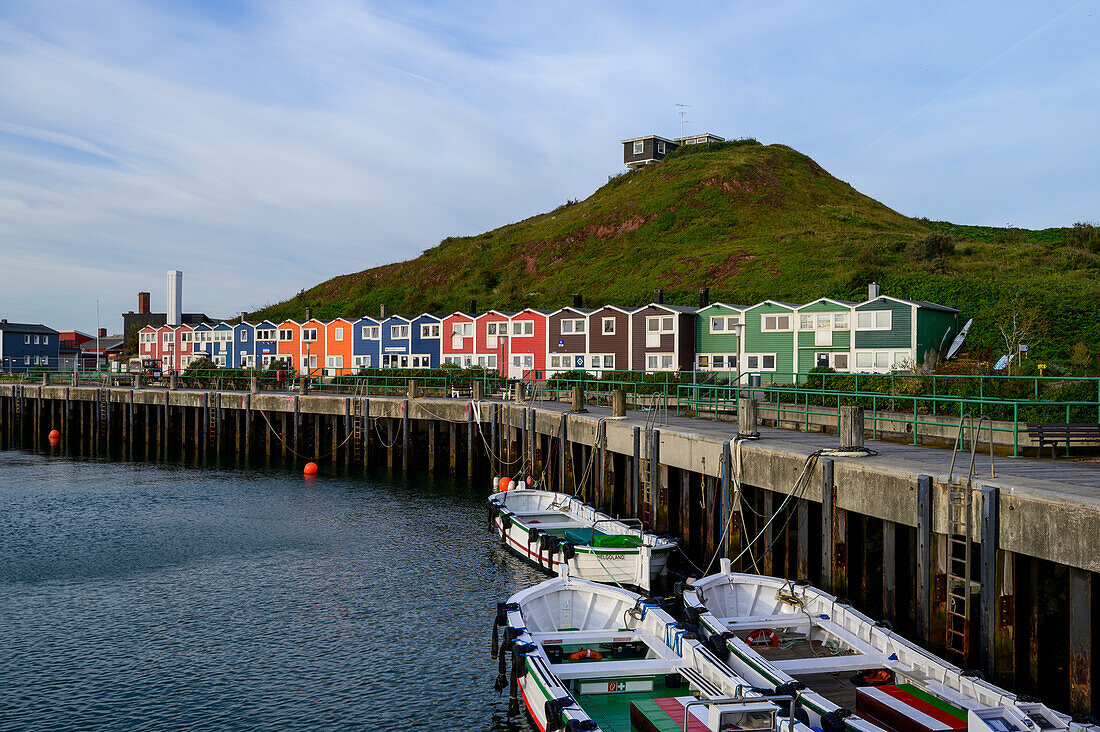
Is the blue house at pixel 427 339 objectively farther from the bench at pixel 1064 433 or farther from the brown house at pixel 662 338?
the bench at pixel 1064 433

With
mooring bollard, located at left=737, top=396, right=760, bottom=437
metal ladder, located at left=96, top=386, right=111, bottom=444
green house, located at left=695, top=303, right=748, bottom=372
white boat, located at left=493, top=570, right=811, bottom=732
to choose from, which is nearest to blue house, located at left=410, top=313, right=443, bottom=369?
green house, located at left=695, top=303, right=748, bottom=372

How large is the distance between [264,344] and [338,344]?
1218 cm

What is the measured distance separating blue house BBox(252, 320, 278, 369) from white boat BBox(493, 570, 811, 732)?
79248mm

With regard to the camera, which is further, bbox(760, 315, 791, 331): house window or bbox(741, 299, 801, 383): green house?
bbox(760, 315, 791, 331): house window

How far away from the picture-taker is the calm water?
16.0 meters

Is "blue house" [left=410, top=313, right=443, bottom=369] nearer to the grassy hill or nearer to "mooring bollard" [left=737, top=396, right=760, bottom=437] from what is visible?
the grassy hill

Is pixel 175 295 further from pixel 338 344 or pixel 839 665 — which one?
pixel 839 665

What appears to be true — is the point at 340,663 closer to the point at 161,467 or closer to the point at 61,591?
the point at 61,591

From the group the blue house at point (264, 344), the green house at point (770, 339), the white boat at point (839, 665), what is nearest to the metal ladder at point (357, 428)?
the green house at point (770, 339)

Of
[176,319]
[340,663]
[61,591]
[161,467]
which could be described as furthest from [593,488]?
[176,319]

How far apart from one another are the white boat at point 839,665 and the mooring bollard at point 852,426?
3.35 m

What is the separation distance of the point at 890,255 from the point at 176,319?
10719 cm

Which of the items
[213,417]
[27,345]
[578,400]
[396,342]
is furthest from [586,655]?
[27,345]

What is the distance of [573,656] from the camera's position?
16062 mm
